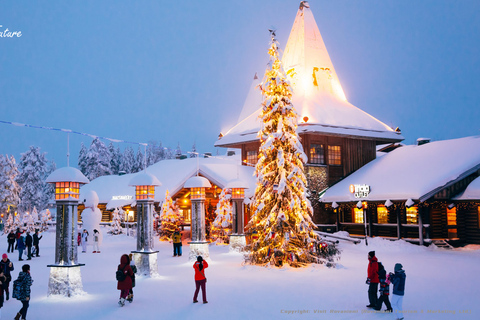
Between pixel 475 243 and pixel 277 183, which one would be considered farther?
pixel 475 243

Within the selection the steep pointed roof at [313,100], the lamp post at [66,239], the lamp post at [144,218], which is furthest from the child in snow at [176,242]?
the steep pointed roof at [313,100]

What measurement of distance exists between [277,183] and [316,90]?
20248 millimetres

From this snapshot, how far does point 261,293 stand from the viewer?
47.5ft

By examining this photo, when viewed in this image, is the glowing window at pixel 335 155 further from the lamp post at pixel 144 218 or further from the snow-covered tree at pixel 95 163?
Answer: the snow-covered tree at pixel 95 163

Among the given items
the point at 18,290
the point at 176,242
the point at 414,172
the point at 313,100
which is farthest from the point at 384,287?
the point at 313,100

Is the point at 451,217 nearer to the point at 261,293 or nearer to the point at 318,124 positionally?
the point at 318,124

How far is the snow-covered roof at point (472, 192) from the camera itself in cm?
2666

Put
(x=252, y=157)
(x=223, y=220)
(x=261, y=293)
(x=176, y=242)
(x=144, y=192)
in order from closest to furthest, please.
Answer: (x=261, y=293) < (x=144, y=192) < (x=176, y=242) < (x=223, y=220) < (x=252, y=157)

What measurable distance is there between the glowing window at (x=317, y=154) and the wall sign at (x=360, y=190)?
15.7 feet

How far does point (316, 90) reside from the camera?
39.1m

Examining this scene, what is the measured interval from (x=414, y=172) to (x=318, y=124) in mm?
7860

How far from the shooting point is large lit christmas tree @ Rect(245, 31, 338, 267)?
2011 centimetres

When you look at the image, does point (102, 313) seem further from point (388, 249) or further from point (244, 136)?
point (244, 136)

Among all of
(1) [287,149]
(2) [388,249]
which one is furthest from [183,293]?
(2) [388,249]
